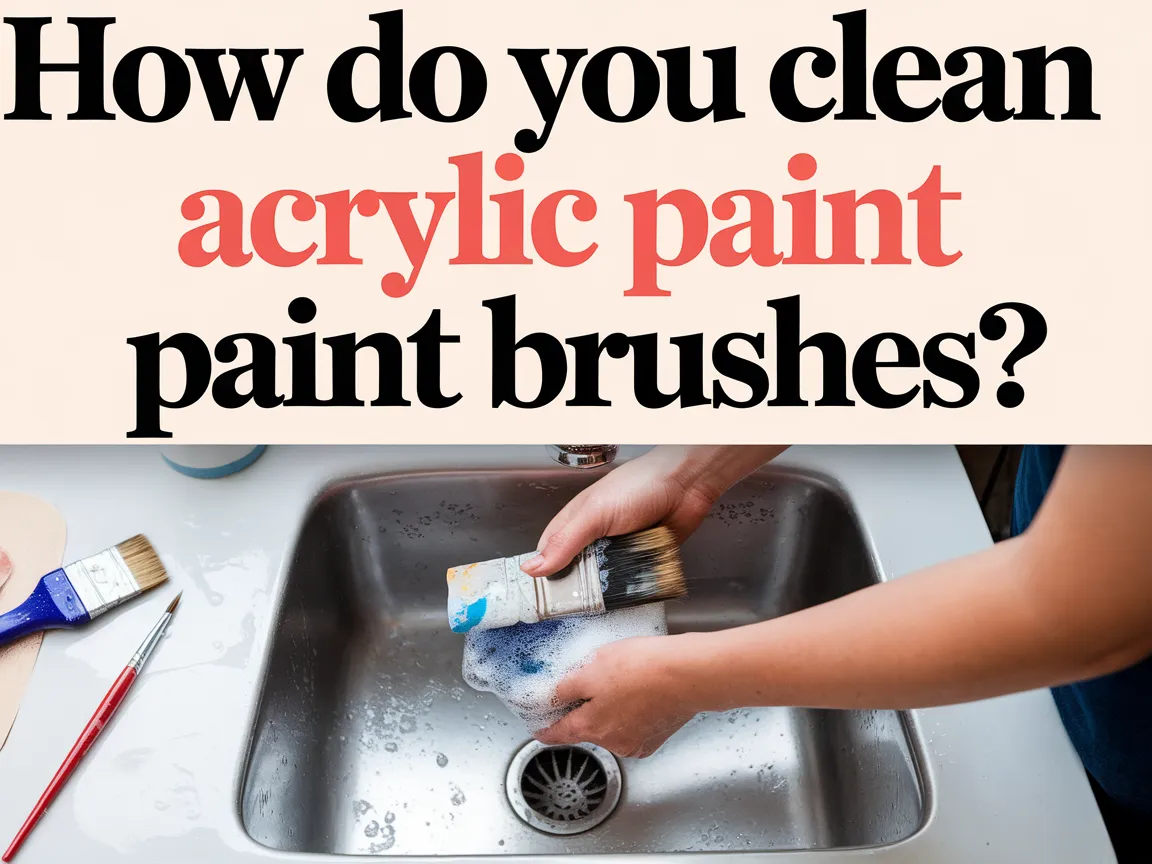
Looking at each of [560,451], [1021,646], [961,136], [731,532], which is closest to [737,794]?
[731,532]

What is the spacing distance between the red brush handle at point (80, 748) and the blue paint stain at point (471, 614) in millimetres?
254

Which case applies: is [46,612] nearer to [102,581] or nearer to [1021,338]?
[102,581]

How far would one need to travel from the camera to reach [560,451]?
2.92 ft

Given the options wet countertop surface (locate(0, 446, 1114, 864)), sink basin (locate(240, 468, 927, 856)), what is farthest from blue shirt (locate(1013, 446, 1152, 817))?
sink basin (locate(240, 468, 927, 856))

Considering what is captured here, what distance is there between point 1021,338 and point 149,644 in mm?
706

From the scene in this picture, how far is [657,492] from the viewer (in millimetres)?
811

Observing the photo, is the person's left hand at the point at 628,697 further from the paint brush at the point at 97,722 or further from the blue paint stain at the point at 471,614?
the paint brush at the point at 97,722

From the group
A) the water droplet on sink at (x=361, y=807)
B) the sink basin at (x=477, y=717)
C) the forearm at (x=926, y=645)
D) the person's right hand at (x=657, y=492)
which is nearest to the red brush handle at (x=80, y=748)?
the sink basin at (x=477, y=717)

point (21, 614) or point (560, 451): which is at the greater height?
point (560, 451)

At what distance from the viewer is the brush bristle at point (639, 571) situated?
2.42ft

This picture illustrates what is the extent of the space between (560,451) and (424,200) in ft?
1.01

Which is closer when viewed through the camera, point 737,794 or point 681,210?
point 681,210

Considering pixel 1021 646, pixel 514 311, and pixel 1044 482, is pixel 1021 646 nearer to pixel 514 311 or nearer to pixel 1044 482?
pixel 1044 482

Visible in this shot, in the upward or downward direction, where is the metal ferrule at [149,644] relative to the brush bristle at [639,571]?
downward
